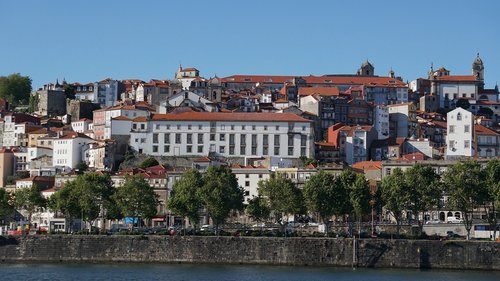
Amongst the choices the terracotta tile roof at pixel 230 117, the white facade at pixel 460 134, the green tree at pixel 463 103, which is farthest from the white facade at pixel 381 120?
the green tree at pixel 463 103

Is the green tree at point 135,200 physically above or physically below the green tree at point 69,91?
below

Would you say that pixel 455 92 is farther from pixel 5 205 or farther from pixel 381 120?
pixel 5 205

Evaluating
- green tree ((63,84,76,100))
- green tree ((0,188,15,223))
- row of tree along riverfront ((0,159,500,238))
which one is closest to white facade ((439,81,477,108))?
green tree ((63,84,76,100))

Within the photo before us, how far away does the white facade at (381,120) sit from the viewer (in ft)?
460

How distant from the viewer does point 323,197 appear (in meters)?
84.1

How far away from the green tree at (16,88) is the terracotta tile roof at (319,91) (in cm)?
4748

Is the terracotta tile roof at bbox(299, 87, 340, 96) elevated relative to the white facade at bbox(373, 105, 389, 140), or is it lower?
elevated

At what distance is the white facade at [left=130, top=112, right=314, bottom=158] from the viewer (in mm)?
122812

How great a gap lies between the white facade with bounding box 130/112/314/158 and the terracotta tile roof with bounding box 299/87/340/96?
92.3 feet

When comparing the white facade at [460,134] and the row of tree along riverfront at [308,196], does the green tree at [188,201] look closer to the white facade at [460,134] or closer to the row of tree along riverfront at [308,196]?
the row of tree along riverfront at [308,196]

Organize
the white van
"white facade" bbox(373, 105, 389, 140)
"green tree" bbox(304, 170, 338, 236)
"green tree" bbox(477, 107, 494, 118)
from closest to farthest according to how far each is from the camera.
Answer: "green tree" bbox(304, 170, 338, 236)
the white van
"white facade" bbox(373, 105, 389, 140)
"green tree" bbox(477, 107, 494, 118)

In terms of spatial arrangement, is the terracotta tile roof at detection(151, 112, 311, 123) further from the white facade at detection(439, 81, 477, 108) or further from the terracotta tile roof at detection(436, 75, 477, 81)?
the terracotta tile roof at detection(436, 75, 477, 81)

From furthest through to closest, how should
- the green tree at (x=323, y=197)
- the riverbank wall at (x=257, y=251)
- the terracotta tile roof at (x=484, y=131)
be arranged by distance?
the terracotta tile roof at (x=484, y=131) → the green tree at (x=323, y=197) → the riverbank wall at (x=257, y=251)

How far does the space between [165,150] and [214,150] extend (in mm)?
5560
